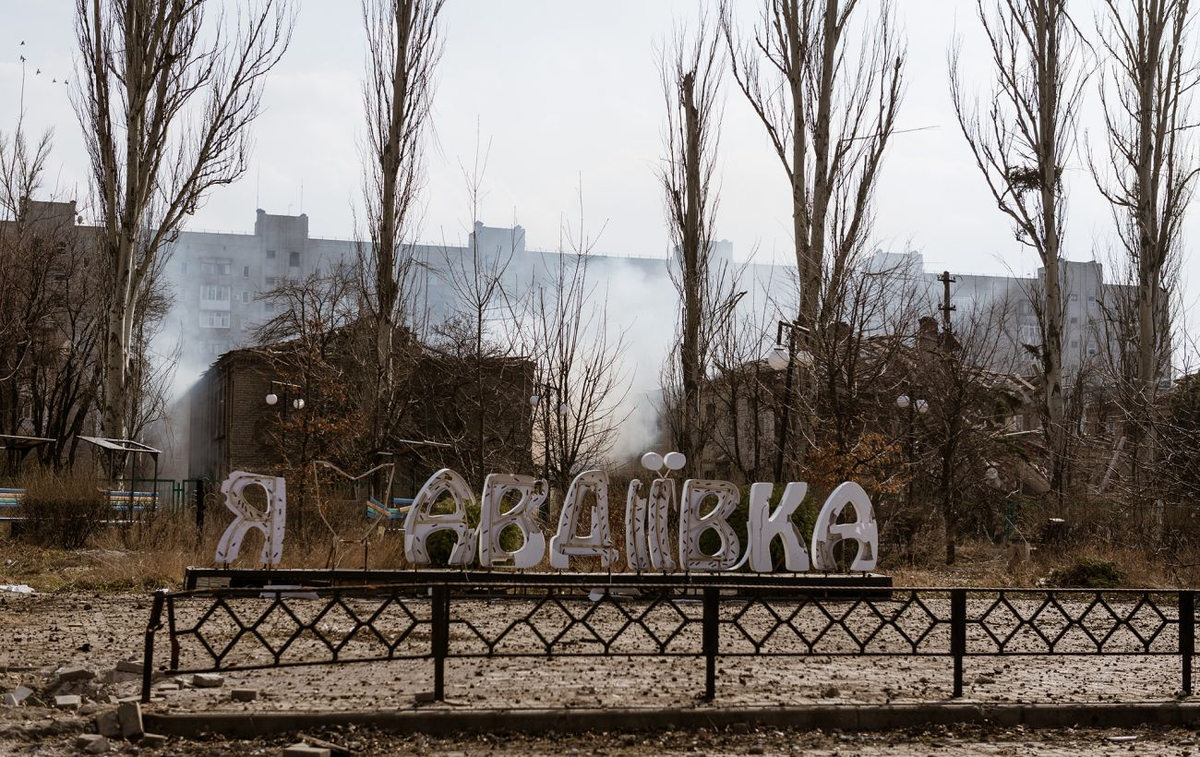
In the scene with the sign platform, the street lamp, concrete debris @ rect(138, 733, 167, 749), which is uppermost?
the street lamp

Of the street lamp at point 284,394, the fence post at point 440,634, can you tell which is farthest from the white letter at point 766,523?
the street lamp at point 284,394

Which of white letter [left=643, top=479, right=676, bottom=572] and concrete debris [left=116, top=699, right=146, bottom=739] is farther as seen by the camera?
white letter [left=643, top=479, right=676, bottom=572]

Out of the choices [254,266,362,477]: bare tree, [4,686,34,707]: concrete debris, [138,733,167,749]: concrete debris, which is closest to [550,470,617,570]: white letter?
[4,686,34,707]: concrete debris

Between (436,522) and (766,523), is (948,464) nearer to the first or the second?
(766,523)

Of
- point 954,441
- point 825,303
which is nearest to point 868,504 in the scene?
point 825,303

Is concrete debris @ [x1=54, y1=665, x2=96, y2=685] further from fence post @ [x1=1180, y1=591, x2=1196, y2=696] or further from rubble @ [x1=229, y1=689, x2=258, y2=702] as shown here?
fence post @ [x1=1180, y1=591, x2=1196, y2=696]

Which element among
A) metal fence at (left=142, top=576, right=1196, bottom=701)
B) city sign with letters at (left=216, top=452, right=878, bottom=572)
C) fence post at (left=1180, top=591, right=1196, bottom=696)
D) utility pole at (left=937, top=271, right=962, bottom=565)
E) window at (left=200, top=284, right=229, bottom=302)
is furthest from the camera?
window at (left=200, top=284, right=229, bottom=302)

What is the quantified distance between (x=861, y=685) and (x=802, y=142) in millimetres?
16251

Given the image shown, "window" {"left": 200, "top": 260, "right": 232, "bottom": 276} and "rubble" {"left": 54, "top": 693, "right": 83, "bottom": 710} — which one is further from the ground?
"window" {"left": 200, "top": 260, "right": 232, "bottom": 276}

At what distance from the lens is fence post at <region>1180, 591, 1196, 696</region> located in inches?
353

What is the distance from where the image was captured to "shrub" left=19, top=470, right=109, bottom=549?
19.3 meters

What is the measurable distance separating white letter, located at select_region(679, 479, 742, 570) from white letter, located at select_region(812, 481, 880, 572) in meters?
1.09

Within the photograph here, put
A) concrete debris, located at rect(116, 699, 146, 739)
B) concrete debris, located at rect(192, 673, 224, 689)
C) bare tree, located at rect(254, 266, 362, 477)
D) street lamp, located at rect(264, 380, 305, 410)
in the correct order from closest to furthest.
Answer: concrete debris, located at rect(116, 699, 146, 739) < concrete debris, located at rect(192, 673, 224, 689) < bare tree, located at rect(254, 266, 362, 477) < street lamp, located at rect(264, 380, 305, 410)

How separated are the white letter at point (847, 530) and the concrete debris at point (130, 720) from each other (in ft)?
30.7
